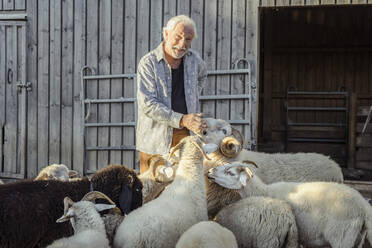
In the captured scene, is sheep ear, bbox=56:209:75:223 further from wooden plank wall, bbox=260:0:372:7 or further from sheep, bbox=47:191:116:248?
wooden plank wall, bbox=260:0:372:7

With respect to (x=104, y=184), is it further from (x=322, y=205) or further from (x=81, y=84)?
(x=81, y=84)

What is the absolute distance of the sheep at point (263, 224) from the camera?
3.16 m

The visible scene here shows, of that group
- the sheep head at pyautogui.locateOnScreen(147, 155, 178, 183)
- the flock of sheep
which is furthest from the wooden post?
the sheep head at pyautogui.locateOnScreen(147, 155, 178, 183)

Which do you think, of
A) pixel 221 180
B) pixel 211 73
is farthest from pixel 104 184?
pixel 211 73

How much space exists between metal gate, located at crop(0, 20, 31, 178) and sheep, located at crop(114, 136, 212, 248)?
15.3ft

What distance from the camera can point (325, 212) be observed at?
3.35 meters

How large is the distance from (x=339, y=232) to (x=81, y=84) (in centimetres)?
494

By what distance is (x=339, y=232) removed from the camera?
10.8 ft

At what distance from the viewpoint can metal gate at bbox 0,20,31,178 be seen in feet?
23.9

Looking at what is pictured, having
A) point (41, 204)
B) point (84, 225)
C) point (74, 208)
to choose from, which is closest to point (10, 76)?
point (41, 204)

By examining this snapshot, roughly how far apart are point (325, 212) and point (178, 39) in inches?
71.2

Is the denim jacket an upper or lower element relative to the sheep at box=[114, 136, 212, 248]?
upper

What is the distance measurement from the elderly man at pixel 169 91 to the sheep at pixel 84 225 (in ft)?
3.50

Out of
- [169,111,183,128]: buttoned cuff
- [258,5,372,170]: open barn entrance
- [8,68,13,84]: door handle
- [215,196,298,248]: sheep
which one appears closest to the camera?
[215,196,298,248]: sheep
